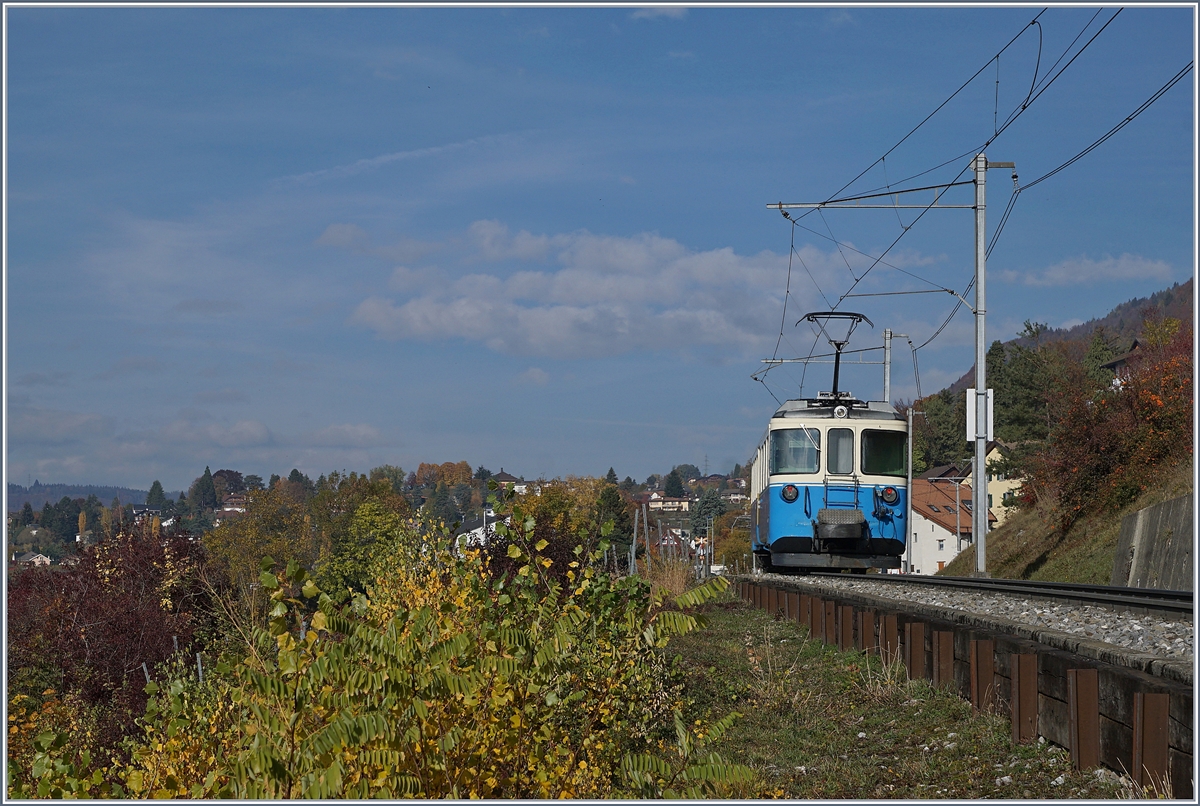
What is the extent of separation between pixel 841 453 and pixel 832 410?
79 cm

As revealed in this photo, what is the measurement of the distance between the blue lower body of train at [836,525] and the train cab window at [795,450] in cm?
31

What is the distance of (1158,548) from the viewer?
17.3 metres

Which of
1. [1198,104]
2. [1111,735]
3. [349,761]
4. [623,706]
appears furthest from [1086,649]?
[349,761]

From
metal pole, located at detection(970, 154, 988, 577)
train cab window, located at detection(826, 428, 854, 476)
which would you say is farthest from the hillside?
train cab window, located at detection(826, 428, 854, 476)

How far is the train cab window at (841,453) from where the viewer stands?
2025 cm

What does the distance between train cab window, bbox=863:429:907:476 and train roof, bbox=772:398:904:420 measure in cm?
32

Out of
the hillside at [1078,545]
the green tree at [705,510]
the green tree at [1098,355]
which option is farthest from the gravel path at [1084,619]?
the green tree at [705,510]

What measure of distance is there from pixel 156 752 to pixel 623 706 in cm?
254

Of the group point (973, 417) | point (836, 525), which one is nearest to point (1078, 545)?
point (973, 417)

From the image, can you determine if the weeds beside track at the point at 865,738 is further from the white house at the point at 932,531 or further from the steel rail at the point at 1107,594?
the white house at the point at 932,531

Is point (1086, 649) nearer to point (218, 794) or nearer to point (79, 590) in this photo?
point (218, 794)

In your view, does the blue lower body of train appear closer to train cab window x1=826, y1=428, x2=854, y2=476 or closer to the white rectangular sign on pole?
train cab window x1=826, y1=428, x2=854, y2=476

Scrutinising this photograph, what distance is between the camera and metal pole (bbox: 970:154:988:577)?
20.1m

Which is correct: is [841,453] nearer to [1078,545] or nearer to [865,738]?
[1078,545]
